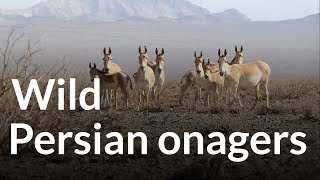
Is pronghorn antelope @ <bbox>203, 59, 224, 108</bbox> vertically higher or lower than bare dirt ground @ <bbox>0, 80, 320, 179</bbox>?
higher

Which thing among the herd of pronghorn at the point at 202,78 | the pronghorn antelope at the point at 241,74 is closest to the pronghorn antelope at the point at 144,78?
the herd of pronghorn at the point at 202,78

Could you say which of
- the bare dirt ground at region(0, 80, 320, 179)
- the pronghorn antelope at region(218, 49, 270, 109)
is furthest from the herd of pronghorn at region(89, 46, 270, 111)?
the bare dirt ground at region(0, 80, 320, 179)

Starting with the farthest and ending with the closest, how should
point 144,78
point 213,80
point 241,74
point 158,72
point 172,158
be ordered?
point 158,72, point 213,80, point 144,78, point 241,74, point 172,158

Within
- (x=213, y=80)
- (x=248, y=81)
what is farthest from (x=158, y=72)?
(x=248, y=81)

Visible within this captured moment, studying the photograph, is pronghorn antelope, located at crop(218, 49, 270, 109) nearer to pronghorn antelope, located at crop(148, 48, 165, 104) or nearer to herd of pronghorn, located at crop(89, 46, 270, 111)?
herd of pronghorn, located at crop(89, 46, 270, 111)

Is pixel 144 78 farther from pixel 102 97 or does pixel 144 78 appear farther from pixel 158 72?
pixel 102 97

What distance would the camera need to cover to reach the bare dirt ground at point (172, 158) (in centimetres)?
1192

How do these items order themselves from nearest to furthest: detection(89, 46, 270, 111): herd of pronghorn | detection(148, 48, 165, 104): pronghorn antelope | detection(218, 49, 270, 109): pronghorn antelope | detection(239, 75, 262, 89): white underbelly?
1. detection(218, 49, 270, 109): pronghorn antelope
2. detection(89, 46, 270, 111): herd of pronghorn
3. detection(239, 75, 262, 89): white underbelly
4. detection(148, 48, 165, 104): pronghorn antelope

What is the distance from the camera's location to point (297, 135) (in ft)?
49.5

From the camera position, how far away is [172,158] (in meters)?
13.2

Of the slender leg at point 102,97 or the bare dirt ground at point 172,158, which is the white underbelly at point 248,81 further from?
the slender leg at point 102,97

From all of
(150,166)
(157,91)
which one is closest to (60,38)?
(157,91)

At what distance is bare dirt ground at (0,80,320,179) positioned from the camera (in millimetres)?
11922

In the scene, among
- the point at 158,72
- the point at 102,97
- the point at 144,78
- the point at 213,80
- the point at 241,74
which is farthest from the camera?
the point at 102,97
